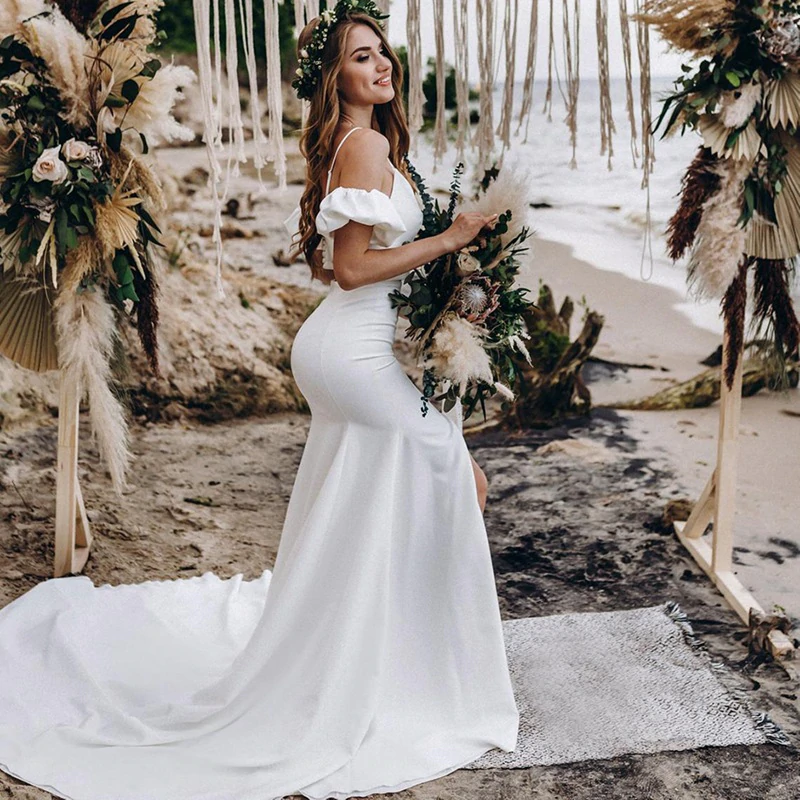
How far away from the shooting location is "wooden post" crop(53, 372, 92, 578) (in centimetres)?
326

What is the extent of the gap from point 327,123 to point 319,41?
0.19 m

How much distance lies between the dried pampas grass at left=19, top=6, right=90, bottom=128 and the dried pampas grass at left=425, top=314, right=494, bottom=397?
1.22 metres

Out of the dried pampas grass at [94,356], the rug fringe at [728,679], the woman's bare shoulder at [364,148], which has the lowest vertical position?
the rug fringe at [728,679]

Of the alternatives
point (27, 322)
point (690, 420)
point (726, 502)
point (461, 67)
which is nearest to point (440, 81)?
point (461, 67)

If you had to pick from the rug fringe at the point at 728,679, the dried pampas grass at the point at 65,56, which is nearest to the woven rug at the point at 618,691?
the rug fringe at the point at 728,679

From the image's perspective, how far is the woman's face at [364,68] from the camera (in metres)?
2.34

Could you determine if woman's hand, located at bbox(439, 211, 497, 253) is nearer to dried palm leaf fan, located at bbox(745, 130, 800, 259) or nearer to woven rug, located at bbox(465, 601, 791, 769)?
dried palm leaf fan, located at bbox(745, 130, 800, 259)

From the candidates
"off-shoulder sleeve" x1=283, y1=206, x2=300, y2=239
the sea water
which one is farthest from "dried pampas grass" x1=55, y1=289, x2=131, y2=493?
the sea water

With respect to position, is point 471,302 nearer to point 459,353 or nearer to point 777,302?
point 459,353

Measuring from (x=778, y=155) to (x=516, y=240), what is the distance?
1.00 m

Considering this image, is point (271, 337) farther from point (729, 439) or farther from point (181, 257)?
point (729, 439)

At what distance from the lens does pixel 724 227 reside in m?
2.92

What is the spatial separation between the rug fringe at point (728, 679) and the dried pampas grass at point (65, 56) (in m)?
2.26

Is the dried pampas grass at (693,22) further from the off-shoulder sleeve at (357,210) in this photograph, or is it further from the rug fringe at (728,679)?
the rug fringe at (728,679)
